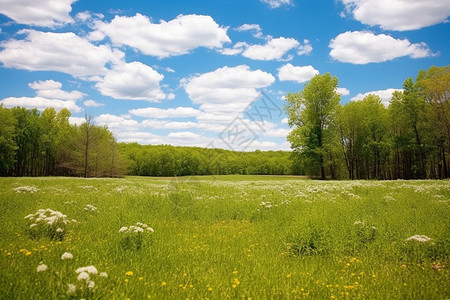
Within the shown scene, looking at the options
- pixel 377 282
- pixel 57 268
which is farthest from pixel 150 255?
pixel 377 282

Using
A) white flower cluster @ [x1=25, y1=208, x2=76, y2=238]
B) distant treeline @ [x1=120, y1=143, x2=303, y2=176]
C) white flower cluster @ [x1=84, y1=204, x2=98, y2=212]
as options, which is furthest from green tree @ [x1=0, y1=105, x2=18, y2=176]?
white flower cluster @ [x1=25, y1=208, x2=76, y2=238]

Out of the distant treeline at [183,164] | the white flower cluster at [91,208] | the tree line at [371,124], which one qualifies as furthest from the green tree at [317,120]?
the distant treeline at [183,164]

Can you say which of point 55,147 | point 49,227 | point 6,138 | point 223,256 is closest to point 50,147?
point 55,147

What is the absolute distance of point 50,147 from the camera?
6062 centimetres

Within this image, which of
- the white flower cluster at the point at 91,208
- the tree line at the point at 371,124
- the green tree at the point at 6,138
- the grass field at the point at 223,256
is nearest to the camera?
the grass field at the point at 223,256

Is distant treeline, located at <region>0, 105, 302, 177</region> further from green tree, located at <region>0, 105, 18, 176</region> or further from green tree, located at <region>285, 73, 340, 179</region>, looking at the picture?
green tree, located at <region>285, 73, 340, 179</region>

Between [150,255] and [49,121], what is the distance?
6925cm

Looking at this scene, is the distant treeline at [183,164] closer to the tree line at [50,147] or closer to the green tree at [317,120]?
the tree line at [50,147]

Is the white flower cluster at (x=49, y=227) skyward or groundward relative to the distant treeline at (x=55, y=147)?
groundward

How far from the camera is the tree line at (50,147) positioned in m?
50.3

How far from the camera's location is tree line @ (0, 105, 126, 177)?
50312 millimetres

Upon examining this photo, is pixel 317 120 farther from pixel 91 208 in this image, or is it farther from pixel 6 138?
pixel 6 138

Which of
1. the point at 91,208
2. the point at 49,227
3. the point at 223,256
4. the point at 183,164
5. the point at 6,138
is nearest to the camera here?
the point at 223,256

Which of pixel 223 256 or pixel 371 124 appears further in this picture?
pixel 371 124
